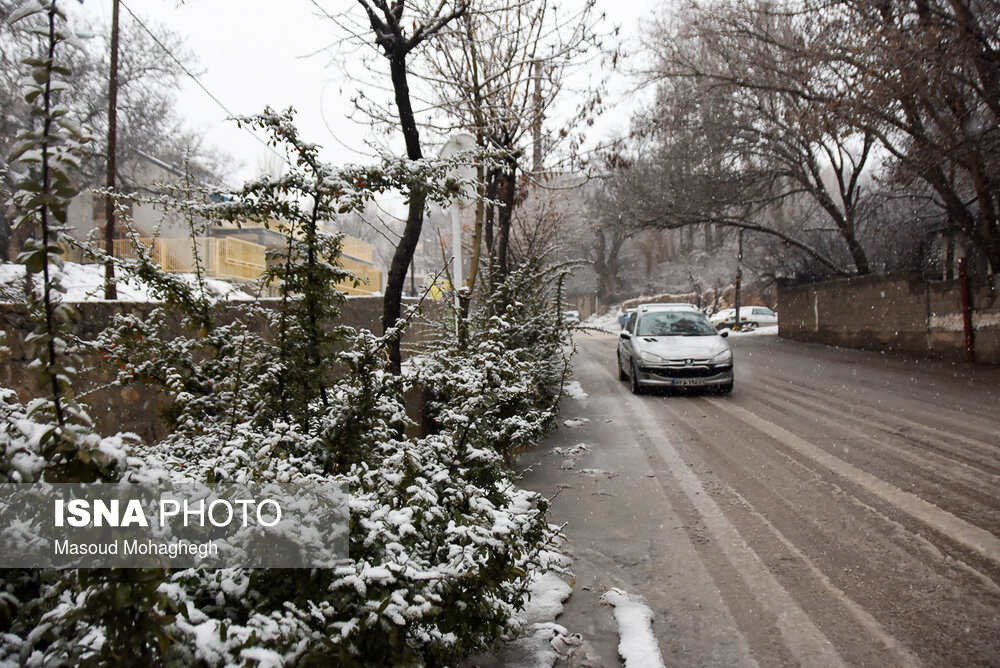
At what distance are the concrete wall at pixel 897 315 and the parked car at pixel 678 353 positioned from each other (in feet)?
21.1

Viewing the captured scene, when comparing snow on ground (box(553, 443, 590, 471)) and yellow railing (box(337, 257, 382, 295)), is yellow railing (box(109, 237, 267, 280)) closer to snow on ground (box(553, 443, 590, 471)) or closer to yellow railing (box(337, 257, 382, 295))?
yellow railing (box(337, 257, 382, 295))

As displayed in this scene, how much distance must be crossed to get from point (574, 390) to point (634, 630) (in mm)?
9745

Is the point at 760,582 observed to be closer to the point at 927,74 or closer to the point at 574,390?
the point at 574,390

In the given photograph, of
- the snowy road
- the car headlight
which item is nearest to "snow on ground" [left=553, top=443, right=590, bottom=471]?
the snowy road

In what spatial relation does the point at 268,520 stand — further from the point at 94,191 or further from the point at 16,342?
the point at 16,342

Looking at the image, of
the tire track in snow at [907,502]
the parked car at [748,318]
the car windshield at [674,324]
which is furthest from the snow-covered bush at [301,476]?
the parked car at [748,318]

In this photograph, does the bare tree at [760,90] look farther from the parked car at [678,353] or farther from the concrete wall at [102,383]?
the concrete wall at [102,383]

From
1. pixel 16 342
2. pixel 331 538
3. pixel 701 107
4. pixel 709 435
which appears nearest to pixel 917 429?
pixel 709 435

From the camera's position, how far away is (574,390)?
1309cm

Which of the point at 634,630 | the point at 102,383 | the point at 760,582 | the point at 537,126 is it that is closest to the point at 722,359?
the point at 537,126

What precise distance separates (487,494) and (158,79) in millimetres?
23799

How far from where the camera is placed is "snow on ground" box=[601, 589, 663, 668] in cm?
309

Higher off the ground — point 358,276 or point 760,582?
point 358,276

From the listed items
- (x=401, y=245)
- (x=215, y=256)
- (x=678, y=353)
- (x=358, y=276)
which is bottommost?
(x=678, y=353)
